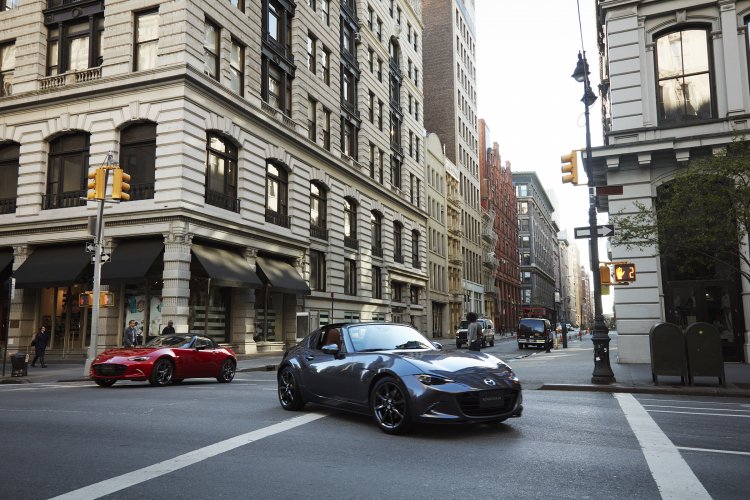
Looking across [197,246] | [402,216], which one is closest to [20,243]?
[197,246]

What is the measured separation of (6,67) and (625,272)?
27.8 meters

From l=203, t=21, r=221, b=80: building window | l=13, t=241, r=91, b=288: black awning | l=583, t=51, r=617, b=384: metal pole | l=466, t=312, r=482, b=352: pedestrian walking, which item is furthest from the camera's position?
l=203, t=21, r=221, b=80: building window

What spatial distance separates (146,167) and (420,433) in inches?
774

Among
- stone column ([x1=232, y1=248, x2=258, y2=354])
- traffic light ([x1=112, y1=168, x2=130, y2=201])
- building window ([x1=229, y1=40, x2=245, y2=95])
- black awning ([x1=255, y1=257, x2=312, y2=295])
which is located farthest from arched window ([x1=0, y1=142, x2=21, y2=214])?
traffic light ([x1=112, y1=168, x2=130, y2=201])

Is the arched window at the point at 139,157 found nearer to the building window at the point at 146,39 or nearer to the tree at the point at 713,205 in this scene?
the building window at the point at 146,39

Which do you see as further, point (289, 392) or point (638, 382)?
point (638, 382)

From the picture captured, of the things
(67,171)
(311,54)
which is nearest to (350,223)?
(311,54)

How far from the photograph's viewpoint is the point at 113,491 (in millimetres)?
5008

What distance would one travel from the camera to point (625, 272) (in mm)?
14664

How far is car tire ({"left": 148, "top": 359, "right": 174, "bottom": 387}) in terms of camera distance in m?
14.3

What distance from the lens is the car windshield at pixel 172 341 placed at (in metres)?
15.1

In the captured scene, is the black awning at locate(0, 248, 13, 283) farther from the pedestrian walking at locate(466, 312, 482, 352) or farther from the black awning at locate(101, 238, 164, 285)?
the pedestrian walking at locate(466, 312, 482, 352)

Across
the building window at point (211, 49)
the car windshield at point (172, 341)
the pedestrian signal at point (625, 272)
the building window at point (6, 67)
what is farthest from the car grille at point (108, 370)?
the building window at point (6, 67)

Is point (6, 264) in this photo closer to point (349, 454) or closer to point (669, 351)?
point (349, 454)
